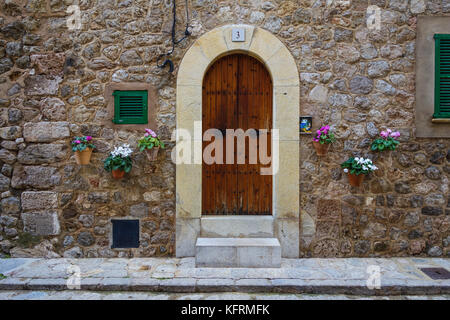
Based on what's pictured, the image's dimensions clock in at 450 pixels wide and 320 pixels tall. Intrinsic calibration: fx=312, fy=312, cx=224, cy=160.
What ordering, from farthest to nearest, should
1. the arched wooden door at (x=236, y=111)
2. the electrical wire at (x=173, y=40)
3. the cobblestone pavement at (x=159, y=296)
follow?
the arched wooden door at (x=236, y=111), the electrical wire at (x=173, y=40), the cobblestone pavement at (x=159, y=296)

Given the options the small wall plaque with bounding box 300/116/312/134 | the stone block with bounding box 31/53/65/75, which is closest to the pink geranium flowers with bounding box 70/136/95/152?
the stone block with bounding box 31/53/65/75

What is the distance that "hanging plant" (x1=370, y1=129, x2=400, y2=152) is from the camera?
4.00 m

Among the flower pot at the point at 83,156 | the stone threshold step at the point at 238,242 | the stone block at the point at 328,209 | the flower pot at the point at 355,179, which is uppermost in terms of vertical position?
the flower pot at the point at 83,156

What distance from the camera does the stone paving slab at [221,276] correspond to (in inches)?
132

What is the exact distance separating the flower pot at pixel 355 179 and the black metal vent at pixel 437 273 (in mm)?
1250

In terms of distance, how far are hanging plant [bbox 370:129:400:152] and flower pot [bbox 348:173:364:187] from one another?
422mm

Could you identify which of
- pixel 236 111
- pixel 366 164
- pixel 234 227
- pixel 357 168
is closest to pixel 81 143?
pixel 236 111

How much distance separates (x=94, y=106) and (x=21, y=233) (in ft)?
6.44

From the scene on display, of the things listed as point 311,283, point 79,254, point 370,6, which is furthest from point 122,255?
point 370,6

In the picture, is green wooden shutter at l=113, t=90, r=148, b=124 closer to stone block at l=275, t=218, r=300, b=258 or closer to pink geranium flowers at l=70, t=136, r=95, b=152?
pink geranium flowers at l=70, t=136, r=95, b=152

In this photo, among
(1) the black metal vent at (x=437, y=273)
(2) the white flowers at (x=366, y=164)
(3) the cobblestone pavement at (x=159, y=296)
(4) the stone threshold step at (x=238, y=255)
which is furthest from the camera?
(2) the white flowers at (x=366, y=164)

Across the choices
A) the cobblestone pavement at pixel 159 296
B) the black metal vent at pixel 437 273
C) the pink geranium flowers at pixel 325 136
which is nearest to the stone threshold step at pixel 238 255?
the cobblestone pavement at pixel 159 296

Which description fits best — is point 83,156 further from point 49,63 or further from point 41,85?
point 49,63

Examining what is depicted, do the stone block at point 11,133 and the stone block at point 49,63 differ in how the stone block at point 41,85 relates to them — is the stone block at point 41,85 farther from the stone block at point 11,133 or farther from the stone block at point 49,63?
the stone block at point 11,133
